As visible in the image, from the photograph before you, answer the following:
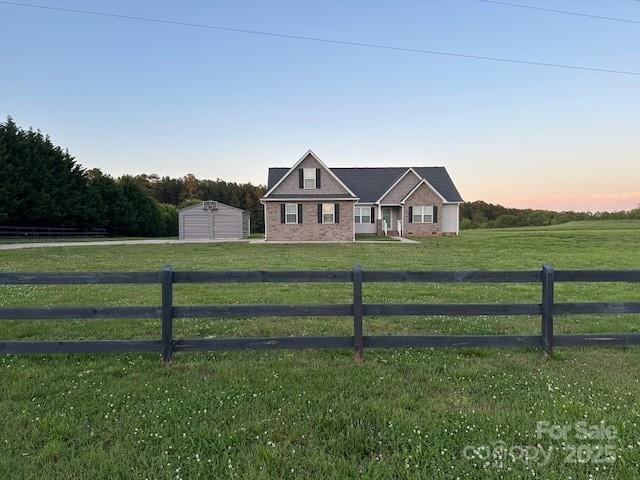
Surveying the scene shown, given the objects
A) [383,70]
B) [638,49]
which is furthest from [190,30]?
[638,49]

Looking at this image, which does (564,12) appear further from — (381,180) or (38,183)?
(38,183)

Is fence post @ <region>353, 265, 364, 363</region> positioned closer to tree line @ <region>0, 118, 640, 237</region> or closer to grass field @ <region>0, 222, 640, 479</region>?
grass field @ <region>0, 222, 640, 479</region>

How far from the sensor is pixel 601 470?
8.36 feet

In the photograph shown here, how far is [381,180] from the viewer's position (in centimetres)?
3769

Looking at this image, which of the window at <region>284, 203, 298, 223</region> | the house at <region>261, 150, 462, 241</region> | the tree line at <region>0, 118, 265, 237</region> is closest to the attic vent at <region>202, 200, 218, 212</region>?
the house at <region>261, 150, 462, 241</region>

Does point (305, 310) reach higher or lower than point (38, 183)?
lower

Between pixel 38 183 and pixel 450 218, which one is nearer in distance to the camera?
pixel 38 183

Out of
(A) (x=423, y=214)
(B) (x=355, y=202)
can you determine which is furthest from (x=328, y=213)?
(A) (x=423, y=214)

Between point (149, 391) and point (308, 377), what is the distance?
5.28 feet

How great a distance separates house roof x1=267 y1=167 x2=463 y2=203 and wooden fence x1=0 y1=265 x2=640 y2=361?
31.8 m

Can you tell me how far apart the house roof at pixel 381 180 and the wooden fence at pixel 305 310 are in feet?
104

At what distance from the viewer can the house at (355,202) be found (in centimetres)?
2950

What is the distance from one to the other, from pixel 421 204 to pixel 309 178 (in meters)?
11.4

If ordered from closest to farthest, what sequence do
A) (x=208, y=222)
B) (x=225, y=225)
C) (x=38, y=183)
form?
(x=38, y=183), (x=208, y=222), (x=225, y=225)
